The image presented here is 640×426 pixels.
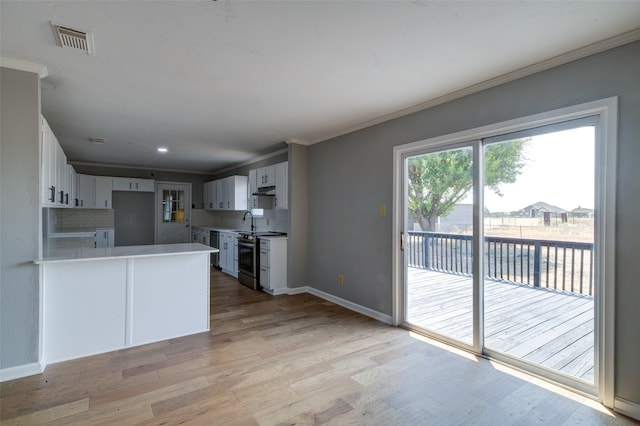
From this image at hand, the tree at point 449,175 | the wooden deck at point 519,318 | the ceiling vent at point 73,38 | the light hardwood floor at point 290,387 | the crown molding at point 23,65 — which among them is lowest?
the light hardwood floor at point 290,387

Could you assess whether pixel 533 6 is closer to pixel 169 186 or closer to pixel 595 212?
pixel 595 212

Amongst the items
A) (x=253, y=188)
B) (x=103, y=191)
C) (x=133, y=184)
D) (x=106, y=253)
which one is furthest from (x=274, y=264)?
(x=103, y=191)

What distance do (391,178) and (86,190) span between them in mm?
6834

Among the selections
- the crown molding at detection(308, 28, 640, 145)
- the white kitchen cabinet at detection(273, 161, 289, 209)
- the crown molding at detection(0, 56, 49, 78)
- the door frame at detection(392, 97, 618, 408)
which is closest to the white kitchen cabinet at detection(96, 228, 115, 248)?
the white kitchen cabinet at detection(273, 161, 289, 209)

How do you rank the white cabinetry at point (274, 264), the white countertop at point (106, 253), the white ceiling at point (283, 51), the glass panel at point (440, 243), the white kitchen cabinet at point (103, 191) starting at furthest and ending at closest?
1. the white kitchen cabinet at point (103, 191)
2. the white cabinetry at point (274, 264)
3. the glass panel at point (440, 243)
4. the white countertop at point (106, 253)
5. the white ceiling at point (283, 51)

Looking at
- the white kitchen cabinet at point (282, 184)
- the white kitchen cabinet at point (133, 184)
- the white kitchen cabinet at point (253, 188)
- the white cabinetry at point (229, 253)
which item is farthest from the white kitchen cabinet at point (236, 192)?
the white kitchen cabinet at point (133, 184)

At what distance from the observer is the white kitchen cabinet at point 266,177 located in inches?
214

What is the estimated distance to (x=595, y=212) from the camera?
2.15 m

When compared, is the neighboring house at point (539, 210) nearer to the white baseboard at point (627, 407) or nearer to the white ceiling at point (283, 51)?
the white ceiling at point (283, 51)

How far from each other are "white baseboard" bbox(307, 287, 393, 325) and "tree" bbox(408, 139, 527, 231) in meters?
1.23

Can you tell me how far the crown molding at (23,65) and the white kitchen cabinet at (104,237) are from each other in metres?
5.39

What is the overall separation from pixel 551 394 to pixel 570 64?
2.43 meters

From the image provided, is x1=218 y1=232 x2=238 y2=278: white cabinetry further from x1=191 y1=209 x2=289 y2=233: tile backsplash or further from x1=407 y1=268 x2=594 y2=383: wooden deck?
x1=407 y1=268 x2=594 y2=383: wooden deck

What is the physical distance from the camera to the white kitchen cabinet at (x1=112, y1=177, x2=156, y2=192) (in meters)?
7.20
